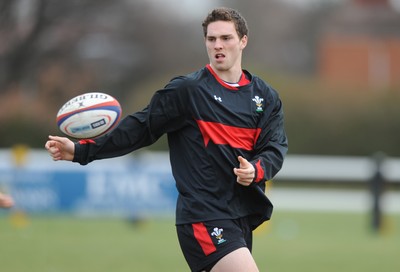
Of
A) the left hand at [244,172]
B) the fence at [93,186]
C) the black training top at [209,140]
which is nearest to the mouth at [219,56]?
the black training top at [209,140]

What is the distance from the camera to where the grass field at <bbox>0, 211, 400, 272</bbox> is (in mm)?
10812

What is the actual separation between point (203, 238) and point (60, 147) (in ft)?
3.75

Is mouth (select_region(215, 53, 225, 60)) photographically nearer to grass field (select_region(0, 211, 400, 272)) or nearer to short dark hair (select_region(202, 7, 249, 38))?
short dark hair (select_region(202, 7, 249, 38))

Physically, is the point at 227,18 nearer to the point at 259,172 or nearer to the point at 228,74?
the point at 228,74

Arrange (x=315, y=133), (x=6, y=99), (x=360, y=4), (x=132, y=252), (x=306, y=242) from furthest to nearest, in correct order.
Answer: (x=360, y=4) → (x=6, y=99) → (x=315, y=133) → (x=306, y=242) → (x=132, y=252)

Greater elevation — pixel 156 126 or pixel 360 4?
pixel 156 126

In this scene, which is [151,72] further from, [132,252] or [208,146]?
[208,146]

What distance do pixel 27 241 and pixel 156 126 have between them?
7.34 meters

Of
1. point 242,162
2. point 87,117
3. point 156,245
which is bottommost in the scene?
point 156,245

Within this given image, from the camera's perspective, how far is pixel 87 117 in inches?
235

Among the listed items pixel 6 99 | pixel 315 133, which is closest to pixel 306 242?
pixel 315 133

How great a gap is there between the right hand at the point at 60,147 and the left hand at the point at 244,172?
1.14 meters

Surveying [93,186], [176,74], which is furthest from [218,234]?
[176,74]

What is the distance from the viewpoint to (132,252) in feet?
39.3
